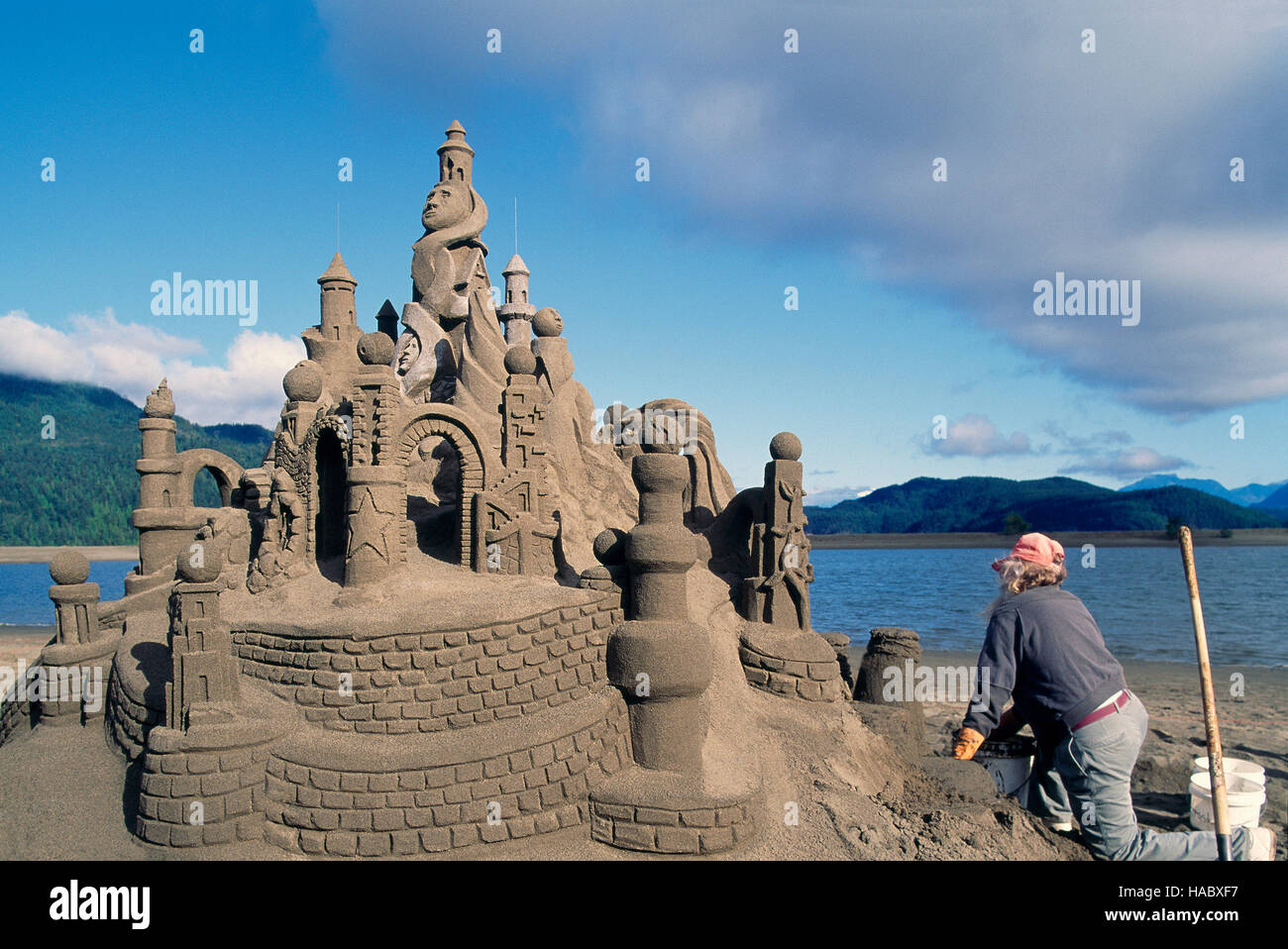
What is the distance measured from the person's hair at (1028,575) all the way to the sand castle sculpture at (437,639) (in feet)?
11.5

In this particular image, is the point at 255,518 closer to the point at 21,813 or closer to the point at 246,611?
the point at 246,611

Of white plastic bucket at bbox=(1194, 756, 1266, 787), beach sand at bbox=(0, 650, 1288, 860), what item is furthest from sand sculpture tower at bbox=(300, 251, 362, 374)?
white plastic bucket at bbox=(1194, 756, 1266, 787)

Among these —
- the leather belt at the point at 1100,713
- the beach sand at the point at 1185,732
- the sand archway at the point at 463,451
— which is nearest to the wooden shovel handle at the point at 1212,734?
the leather belt at the point at 1100,713

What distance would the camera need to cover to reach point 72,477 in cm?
8619

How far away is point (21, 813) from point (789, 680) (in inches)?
313

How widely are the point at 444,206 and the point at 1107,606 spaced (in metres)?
35.3

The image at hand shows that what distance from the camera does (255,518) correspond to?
11.9 m

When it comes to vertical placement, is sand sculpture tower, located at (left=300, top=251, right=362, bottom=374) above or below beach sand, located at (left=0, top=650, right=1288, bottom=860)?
above

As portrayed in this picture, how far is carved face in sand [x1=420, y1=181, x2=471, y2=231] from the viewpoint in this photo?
15148 millimetres

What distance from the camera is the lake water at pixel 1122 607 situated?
2634 cm

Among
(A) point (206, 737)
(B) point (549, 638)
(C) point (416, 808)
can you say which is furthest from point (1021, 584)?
(A) point (206, 737)

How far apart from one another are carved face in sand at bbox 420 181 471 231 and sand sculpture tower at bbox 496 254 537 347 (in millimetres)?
1949

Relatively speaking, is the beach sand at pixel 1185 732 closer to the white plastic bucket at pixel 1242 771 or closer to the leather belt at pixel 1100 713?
the white plastic bucket at pixel 1242 771

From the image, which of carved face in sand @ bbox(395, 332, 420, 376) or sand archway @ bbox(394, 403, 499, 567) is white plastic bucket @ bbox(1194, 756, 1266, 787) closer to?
sand archway @ bbox(394, 403, 499, 567)
